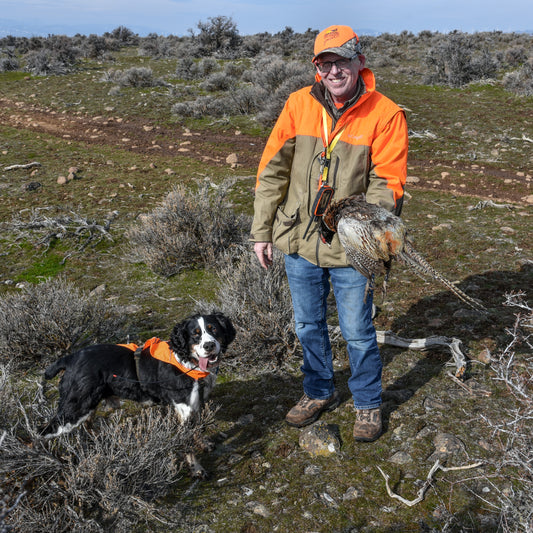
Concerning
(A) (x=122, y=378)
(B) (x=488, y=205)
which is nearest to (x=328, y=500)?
(A) (x=122, y=378)

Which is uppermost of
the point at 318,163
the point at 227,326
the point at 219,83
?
the point at 219,83

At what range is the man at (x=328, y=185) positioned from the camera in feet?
7.42

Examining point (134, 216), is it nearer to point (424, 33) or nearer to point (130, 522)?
point (130, 522)

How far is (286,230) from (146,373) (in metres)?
1.31

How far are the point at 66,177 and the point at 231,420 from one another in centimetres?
700

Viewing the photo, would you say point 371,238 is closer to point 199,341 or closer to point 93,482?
point 199,341

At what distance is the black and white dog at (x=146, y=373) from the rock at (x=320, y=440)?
A: 721mm

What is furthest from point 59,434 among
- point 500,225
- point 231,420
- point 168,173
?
point 168,173

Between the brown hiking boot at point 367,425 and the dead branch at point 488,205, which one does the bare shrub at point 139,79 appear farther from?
the brown hiking boot at point 367,425

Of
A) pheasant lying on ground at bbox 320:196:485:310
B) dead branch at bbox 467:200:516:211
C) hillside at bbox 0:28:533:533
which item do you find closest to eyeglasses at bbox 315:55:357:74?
pheasant lying on ground at bbox 320:196:485:310

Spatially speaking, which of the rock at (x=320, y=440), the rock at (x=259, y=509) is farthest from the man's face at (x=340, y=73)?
the rock at (x=259, y=509)

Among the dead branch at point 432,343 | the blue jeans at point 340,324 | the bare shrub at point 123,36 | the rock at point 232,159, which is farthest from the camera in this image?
the bare shrub at point 123,36

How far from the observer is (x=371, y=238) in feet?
7.20

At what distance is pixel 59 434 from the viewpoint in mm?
2592
